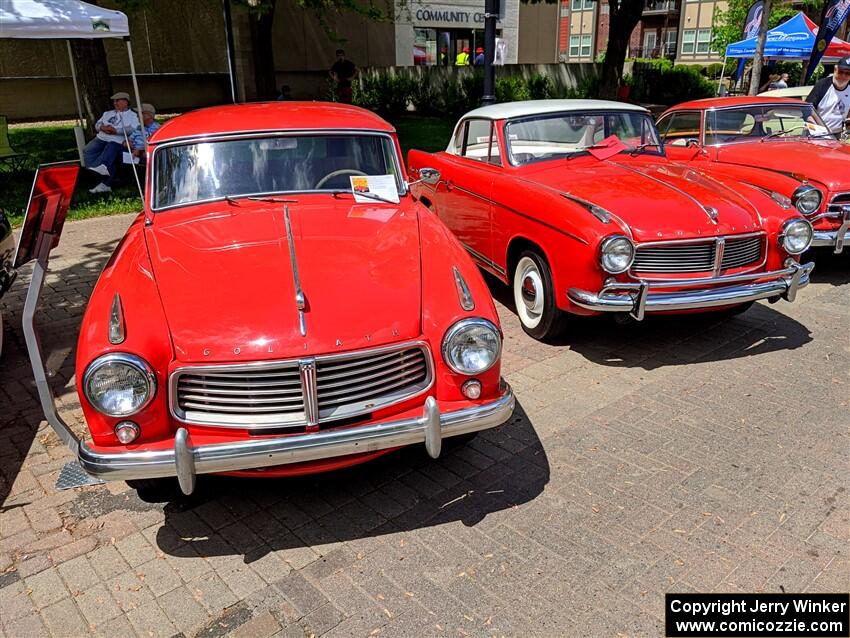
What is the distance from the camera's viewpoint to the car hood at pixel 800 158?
6.63 metres

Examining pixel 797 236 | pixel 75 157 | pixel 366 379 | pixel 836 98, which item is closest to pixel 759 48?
pixel 836 98

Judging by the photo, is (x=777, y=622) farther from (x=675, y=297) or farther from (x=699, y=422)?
(x=675, y=297)

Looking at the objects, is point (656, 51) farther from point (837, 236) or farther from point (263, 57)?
point (837, 236)

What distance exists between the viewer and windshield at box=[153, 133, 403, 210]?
→ 4129 millimetres

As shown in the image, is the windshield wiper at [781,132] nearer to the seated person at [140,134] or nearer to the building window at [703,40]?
the seated person at [140,134]

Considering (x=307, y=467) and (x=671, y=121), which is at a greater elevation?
(x=671, y=121)

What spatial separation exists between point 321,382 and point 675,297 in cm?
291

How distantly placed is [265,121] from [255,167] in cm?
36

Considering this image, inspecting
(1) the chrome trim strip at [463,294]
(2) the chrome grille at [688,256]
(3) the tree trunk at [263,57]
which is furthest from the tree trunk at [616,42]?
(1) the chrome trim strip at [463,294]

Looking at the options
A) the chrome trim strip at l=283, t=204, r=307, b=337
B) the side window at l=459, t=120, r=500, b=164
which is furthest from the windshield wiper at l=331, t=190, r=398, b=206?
the side window at l=459, t=120, r=500, b=164

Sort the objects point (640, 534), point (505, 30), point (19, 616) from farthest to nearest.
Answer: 1. point (505, 30)
2. point (640, 534)
3. point (19, 616)

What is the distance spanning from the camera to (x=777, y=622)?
270 centimetres

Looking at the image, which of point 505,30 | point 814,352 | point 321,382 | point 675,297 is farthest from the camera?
point 505,30

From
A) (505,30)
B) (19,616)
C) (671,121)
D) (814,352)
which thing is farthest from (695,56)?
(19,616)
